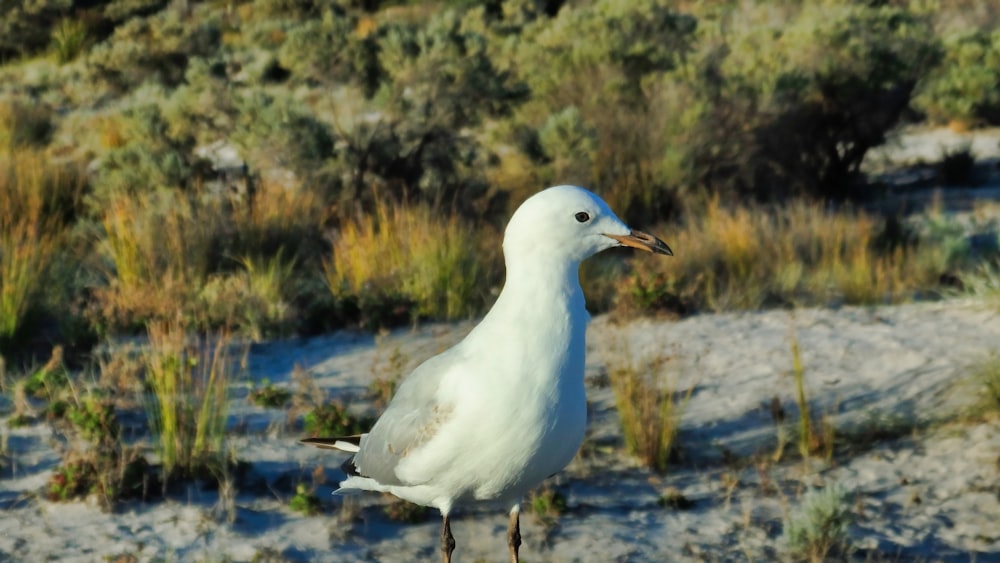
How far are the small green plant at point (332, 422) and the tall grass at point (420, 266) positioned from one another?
200 centimetres

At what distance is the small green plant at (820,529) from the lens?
4488 millimetres

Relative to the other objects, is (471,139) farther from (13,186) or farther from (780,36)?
(780,36)

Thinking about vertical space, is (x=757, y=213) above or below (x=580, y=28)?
below

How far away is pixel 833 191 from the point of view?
12.6 m

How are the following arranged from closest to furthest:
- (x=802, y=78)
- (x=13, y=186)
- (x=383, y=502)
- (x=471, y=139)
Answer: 1. (x=383, y=502)
2. (x=13, y=186)
3. (x=471, y=139)
4. (x=802, y=78)

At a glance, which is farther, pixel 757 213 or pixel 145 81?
pixel 145 81

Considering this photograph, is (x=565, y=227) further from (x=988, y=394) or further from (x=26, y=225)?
(x=26, y=225)

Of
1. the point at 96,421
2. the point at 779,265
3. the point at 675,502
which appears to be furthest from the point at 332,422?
the point at 779,265

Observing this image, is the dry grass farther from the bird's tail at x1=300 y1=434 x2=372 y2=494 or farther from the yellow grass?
the yellow grass

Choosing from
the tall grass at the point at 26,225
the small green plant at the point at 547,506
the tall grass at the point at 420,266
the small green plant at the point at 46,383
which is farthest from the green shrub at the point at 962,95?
the small green plant at the point at 46,383

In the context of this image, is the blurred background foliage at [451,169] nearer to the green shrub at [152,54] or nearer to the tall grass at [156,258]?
the tall grass at [156,258]

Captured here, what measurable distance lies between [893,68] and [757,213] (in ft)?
13.5

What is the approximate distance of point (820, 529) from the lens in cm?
449

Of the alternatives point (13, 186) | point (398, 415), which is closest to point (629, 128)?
point (13, 186)
